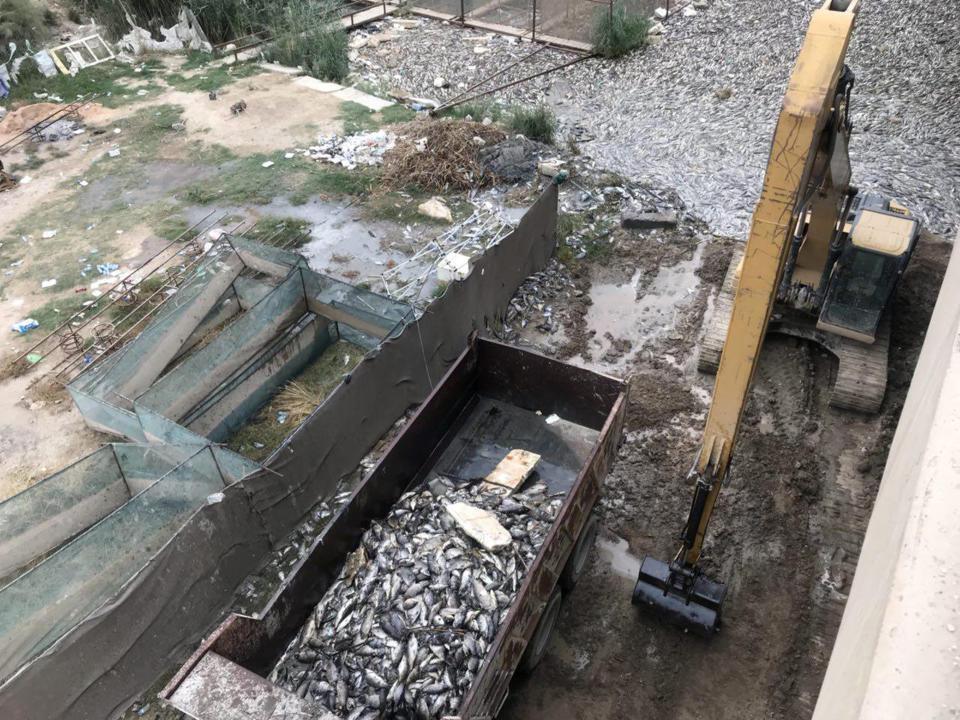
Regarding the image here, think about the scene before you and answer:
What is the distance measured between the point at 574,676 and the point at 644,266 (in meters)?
5.64

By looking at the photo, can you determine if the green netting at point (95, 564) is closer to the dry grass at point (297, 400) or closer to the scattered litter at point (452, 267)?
the dry grass at point (297, 400)

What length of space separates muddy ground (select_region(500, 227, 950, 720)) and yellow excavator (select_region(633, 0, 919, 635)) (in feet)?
1.12

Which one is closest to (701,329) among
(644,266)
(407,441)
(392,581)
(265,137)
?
(644,266)

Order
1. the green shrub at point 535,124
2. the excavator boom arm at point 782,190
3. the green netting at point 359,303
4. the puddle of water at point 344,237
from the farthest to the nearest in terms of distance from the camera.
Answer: the green shrub at point 535,124, the puddle of water at point 344,237, the green netting at point 359,303, the excavator boom arm at point 782,190

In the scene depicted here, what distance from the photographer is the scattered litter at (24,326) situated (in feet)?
28.9

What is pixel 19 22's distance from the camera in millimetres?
15102

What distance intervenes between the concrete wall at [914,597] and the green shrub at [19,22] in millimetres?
17847

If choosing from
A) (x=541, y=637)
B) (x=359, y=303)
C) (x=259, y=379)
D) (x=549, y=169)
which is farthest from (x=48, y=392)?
(x=549, y=169)

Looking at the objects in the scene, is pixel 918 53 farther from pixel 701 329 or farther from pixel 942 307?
pixel 942 307

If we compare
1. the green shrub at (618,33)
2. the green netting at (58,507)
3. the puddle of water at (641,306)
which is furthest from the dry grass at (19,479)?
the green shrub at (618,33)

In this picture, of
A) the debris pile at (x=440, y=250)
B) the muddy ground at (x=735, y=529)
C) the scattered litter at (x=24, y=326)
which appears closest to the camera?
the muddy ground at (x=735, y=529)

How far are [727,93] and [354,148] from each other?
673cm

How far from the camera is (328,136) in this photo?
12.5 m

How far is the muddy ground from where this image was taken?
17.4ft
